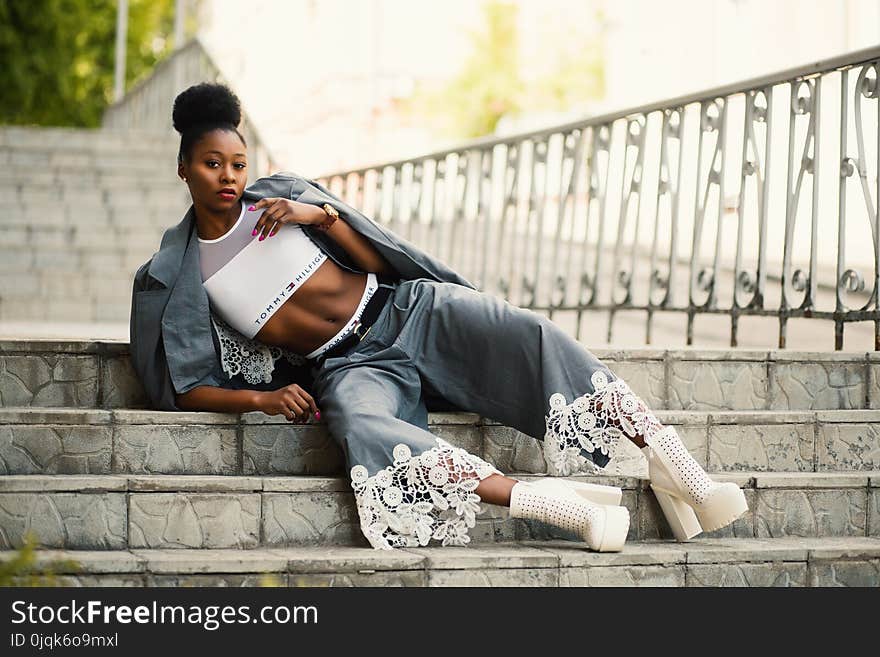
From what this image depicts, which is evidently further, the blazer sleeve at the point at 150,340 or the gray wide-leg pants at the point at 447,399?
the blazer sleeve at the point at 150,340

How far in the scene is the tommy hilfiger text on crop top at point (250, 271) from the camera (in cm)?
426

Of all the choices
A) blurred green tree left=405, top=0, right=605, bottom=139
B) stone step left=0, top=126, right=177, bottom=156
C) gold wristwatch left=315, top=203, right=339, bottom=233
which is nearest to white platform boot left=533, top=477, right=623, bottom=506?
gold wristwatch left=315, top=203, right=339, bottom=233

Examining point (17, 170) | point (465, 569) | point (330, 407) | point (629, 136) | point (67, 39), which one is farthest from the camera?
point (67, 39)

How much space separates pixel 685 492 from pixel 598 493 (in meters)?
0.28

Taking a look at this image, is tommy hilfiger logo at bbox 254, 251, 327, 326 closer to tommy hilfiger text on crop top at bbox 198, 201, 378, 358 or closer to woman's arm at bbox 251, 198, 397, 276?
tommy hilfiger text on crop top at bbox 198, 201, 378, 358

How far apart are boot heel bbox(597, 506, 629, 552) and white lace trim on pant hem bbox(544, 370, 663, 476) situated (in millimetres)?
317

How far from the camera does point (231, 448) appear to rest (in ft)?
13.8

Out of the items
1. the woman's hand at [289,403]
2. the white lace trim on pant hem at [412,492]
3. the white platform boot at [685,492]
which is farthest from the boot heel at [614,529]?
the woman's hand at [289,403]

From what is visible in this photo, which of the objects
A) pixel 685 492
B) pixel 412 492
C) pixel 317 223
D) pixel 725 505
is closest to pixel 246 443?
pixel 412 492

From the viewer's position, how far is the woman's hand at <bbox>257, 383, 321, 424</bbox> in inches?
159

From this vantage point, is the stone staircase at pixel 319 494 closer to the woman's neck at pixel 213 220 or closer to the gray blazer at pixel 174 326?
the gray blazer at pixel 174 326

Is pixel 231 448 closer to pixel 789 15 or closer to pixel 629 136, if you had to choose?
pixel 629 136
